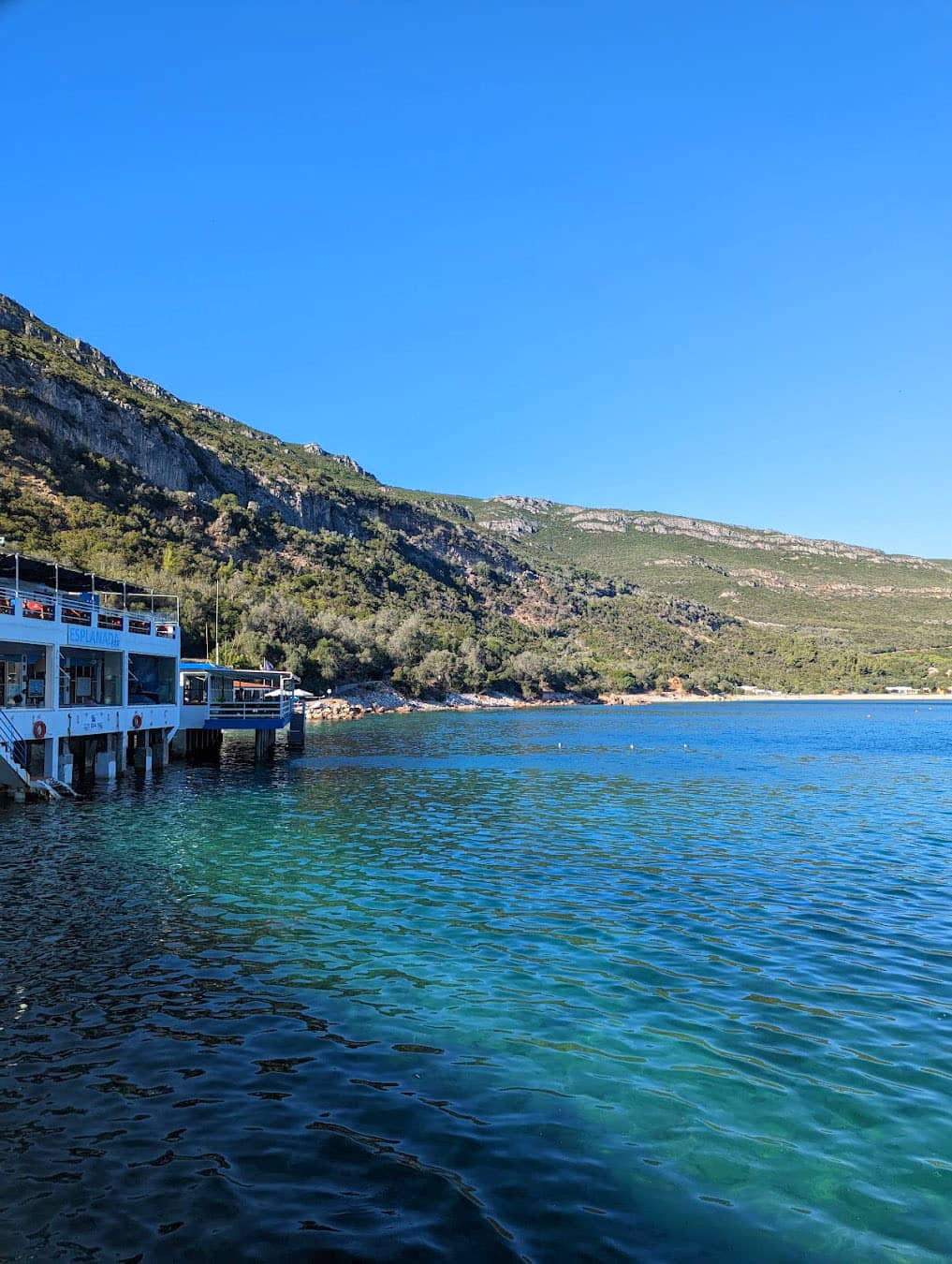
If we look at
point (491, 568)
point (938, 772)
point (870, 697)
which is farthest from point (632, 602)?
point (938, 772)

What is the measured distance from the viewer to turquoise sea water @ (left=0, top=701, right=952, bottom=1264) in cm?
595

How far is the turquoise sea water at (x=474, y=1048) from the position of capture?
19.5ft

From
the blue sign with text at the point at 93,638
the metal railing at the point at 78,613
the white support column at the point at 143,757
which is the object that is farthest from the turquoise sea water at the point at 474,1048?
the white support column at the point at 143,757

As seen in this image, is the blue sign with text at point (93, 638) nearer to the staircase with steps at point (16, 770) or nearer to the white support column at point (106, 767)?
the staircase with steps at point (16, 770)

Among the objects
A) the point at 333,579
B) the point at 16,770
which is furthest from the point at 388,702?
the point at 16,770

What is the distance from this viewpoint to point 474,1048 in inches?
351

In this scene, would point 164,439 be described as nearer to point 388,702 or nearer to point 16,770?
point 388,702

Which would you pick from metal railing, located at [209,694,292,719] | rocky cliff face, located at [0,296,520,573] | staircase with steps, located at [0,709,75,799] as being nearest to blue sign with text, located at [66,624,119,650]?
staircase with steps, located at [0,709,75,799]

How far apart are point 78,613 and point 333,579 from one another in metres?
95.0

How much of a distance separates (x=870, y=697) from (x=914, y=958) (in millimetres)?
152084

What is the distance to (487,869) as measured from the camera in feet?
58.9

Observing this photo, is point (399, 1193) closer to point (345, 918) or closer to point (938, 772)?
point (345, 918)

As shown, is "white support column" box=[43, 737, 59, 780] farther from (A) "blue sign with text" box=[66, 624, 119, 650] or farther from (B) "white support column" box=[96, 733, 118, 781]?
(B) "white support column" box=[96, 733, 118, 781]

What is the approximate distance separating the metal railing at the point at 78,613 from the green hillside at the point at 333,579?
36.1 m
